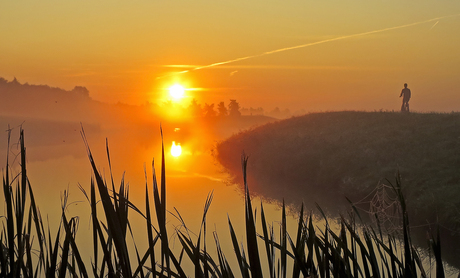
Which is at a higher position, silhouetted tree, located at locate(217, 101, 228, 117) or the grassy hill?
silhouetted tree, located at locate(217, 101, 228, 117)

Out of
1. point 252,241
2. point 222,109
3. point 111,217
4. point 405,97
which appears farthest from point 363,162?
point 222,109

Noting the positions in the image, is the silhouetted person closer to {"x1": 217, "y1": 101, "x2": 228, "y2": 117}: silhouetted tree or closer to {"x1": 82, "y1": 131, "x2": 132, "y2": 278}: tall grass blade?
{"x1": 82, "y1": 131, "x2": 132, "y2": 278}: tall grass blade

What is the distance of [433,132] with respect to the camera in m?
18.8

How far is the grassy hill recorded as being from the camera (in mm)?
12859

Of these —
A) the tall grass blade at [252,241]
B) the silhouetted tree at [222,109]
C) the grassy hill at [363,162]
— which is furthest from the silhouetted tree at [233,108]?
the tall grass blade at [252,241]

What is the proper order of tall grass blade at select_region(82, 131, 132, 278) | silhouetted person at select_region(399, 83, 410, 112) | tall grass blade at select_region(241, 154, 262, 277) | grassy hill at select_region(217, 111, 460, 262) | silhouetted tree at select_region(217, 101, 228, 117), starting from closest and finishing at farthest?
tall grass blade at select_region(82, 131, 132, 278)
tall grass blade at select_region(241, 154, 262, 277)
grassy hill at select_region(217, 111, 460, 262)
silhouetted person at select_region(399, 83, 410, 112)
silhouetted tree at select_region(217, 101, 228, 117)

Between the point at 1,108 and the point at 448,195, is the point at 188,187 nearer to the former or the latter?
the point at 448,195

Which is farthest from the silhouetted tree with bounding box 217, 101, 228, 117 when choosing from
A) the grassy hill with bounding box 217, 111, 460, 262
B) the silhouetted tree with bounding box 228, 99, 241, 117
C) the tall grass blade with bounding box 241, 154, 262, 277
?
the tall grass blade with bounding box 241, 154, 262, 277

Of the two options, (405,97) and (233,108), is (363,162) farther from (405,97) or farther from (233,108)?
(233,108)

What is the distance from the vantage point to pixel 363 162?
17.3 metres

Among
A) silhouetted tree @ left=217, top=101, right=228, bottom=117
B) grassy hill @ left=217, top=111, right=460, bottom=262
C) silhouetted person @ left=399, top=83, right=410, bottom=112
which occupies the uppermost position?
silhouetted tree @ left=217, top=101, right=228, bottom=117

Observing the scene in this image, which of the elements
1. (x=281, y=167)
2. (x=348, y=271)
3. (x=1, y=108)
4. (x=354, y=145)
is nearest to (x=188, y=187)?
(x=281, y=167)

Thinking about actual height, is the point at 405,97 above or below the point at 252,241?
above

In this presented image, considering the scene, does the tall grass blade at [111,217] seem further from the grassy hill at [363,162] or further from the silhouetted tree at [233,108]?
the silhouetted tree at [233,108]
